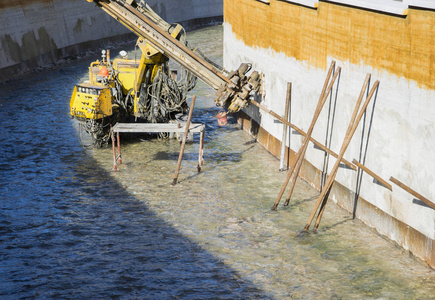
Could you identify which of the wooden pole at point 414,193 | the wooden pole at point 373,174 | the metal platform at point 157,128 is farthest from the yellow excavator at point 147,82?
the wooden pole at point 414,193

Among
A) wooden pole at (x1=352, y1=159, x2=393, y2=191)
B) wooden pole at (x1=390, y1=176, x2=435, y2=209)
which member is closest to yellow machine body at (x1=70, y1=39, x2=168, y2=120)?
wooden pole at (x1=352, y1=159, x2=393, y2=191)

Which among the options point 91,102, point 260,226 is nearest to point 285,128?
point 260,226

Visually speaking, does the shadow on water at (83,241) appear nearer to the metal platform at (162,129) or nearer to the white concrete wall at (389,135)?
the metal platform at (162,129)

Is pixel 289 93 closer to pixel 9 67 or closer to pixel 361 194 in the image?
pixel 361 194

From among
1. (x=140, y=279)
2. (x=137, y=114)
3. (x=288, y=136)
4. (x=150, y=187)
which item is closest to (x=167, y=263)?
(x=140, y=279)

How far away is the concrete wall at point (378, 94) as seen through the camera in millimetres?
10039

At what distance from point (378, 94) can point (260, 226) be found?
3.57 meters

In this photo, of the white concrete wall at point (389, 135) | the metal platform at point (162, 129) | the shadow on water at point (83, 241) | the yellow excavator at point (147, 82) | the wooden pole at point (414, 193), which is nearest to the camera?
the wooden pole at point (414, 193)

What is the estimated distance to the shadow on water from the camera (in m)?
10.1

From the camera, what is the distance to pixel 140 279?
1034 cm

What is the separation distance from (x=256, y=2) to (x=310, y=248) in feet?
29.2

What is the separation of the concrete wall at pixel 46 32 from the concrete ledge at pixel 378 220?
16.1 meters

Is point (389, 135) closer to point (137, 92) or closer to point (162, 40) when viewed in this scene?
point (162, 40)

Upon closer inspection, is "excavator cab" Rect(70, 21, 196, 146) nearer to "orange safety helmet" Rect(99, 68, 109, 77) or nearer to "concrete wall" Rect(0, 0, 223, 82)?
"orange safety helmet" Rect(99, 68, 109, 77)
